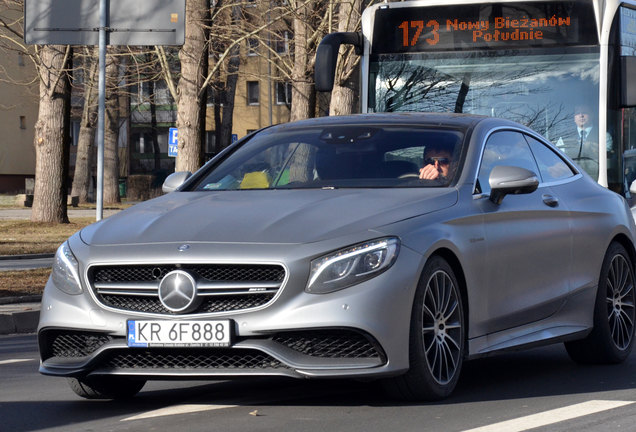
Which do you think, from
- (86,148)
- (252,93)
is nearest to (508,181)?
(86,148)

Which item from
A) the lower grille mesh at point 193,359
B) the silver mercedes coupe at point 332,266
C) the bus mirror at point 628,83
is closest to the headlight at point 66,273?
the silver mercedes coupe at point 332,266

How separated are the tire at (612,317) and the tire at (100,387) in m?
3.03

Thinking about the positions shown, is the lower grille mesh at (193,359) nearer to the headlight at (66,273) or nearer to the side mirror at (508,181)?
the headlight at (66,273)

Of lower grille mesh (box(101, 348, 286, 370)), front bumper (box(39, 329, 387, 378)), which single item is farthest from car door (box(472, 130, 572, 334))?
lower grille mesh (box(101, 348, 286, 370))

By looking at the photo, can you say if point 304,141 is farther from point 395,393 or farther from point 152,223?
point 395,393

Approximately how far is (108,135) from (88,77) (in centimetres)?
1324

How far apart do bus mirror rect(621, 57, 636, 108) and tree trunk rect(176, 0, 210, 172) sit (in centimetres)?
1085

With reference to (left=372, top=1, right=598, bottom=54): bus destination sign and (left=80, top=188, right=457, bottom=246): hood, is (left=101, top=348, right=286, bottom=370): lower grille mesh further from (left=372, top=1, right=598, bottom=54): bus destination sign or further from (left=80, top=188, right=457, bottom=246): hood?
(left=372, top=1, right=598, bottom=54): bus destination sign

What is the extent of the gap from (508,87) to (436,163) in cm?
542

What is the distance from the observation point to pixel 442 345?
594cm

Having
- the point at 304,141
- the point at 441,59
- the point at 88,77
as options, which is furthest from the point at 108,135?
the point at 304,141

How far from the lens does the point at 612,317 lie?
7.80 meters

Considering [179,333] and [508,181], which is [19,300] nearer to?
[508,181]

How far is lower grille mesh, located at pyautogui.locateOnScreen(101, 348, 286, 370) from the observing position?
546cm
